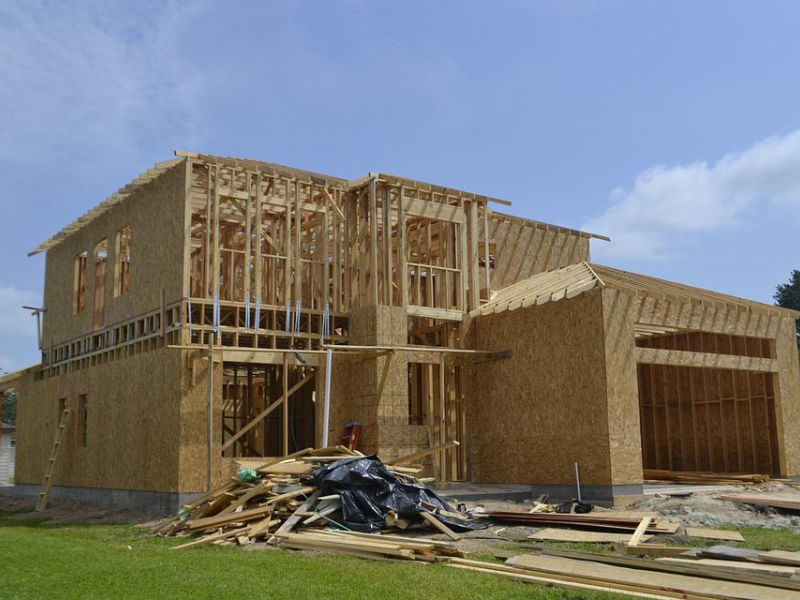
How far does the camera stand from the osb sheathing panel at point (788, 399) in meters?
18.6

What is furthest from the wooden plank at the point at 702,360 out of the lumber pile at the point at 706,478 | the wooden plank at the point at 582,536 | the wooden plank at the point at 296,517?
the wooden plank at the point at 296,517

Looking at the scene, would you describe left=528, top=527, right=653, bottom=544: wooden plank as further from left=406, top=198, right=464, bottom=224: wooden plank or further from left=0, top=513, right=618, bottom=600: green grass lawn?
left=406, top=198, right=464, bottom=224: wooden plank

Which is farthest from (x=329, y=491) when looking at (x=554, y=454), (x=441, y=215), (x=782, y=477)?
(x=782, y=477)

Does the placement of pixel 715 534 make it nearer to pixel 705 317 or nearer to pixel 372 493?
pixel 372 493

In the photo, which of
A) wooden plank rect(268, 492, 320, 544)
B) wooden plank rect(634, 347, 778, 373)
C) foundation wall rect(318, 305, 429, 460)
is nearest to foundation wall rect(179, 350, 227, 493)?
foundation wall rect(318, 305, 429, 460)

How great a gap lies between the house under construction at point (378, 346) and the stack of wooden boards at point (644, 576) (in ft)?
21.8

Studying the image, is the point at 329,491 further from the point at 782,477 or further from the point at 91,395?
the point at 782,477

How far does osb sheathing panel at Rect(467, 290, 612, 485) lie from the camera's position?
15375 millimetres

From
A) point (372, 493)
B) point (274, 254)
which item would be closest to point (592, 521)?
point (372, 493)

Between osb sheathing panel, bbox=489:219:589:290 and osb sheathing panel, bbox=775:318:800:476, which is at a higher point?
osb sheathing panel, bbox=489:219:589:290

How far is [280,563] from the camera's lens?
926cm

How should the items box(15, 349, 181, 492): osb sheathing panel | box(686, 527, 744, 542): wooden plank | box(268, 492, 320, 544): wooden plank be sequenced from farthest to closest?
box(15, 349, 181, 492): osb sheathing panel → box(268, 492, 320, 544): wooden plank → box(686, 527, 744, 542): wooden plank

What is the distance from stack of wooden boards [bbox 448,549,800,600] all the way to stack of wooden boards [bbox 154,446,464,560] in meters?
1.46

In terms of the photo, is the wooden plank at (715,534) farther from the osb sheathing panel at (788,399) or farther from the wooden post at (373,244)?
the wooden post at (373,244)
